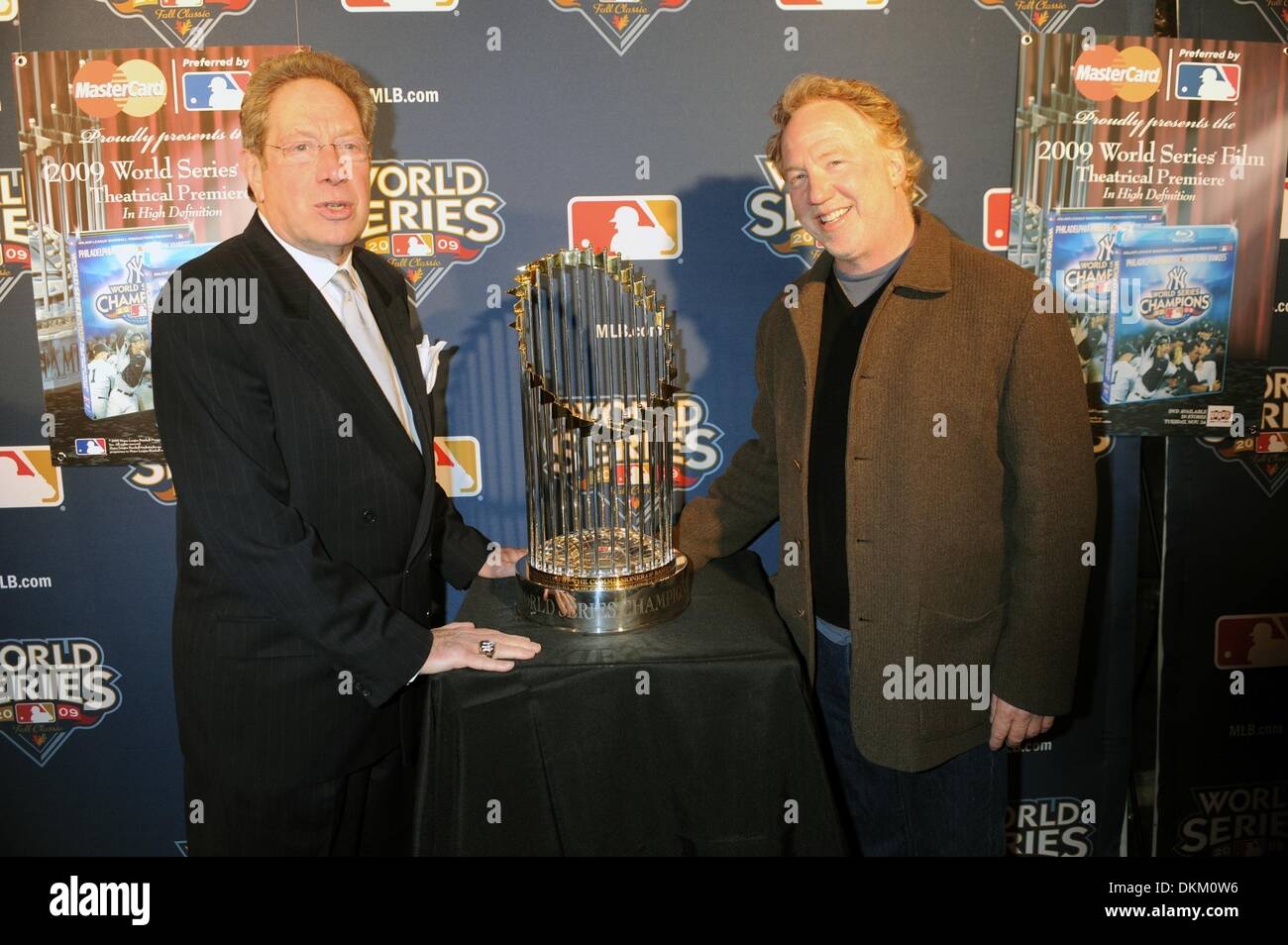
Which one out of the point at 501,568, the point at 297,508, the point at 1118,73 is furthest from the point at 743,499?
the point at 1118,73

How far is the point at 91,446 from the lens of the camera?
2451 millimetres

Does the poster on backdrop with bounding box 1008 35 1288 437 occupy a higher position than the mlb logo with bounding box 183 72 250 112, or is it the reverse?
the mlb logo with bounding box 183 72 250 112

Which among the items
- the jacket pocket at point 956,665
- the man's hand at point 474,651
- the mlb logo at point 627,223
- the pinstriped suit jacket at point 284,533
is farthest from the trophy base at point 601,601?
the mlb logo at point 627,223

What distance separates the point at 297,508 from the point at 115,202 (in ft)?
4.07

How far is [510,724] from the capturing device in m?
1.59

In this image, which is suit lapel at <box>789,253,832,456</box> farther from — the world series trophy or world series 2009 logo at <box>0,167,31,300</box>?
world series 2009 logo at <box>0,167,31,300</box>

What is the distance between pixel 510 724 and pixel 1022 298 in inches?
45.4

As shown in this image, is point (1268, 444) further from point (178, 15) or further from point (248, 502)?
point (178, 15)

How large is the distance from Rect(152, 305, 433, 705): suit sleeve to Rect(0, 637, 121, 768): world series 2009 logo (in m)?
1.29

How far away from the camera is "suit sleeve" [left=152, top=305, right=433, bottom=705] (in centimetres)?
157

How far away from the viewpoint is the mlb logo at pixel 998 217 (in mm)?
2436

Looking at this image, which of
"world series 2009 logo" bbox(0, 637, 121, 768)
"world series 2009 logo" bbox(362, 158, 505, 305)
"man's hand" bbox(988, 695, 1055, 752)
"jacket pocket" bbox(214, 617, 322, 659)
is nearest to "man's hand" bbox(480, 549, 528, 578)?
"jacket pocket" bbox(214, 617, 322, 659)
